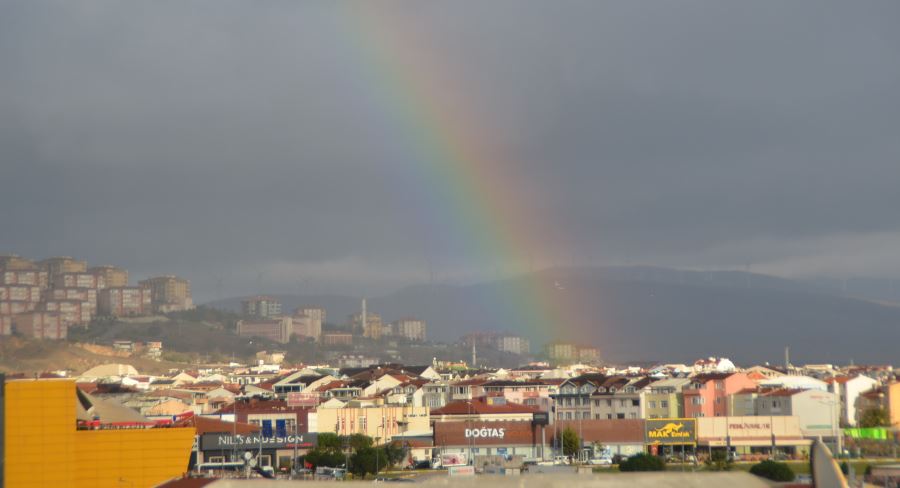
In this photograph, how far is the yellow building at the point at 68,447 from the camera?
2441 centimetres

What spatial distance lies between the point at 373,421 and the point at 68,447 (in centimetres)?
4329

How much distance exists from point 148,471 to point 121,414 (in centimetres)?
541

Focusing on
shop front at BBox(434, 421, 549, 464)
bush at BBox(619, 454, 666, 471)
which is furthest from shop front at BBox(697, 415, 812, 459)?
bush at BBox(619, 454, 666, 471)

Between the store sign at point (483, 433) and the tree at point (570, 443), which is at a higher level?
the store sign at point (483, 433)

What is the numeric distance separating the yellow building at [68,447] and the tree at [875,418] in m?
46.9

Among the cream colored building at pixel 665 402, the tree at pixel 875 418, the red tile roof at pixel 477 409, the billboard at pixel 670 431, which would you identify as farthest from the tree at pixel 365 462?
the tree at pixel 875 418

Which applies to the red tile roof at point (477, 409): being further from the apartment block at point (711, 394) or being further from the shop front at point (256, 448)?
the shop front at point (256, 448)

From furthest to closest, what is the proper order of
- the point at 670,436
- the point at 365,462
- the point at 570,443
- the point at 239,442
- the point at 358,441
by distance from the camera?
the point at 358,441
the point at 670,436
the point at 570,443
the point at 239,442
the point at 365,462

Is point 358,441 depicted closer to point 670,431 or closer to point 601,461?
point 601,461

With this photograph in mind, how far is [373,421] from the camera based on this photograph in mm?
67875

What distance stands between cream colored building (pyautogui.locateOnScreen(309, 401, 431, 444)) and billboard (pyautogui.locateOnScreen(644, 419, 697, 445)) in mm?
13236

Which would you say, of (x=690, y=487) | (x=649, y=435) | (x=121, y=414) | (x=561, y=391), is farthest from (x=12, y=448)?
(x=561, y=391)

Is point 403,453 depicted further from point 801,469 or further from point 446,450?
Result: point 801,469

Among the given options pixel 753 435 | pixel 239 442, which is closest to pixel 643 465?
pixel 239 442
